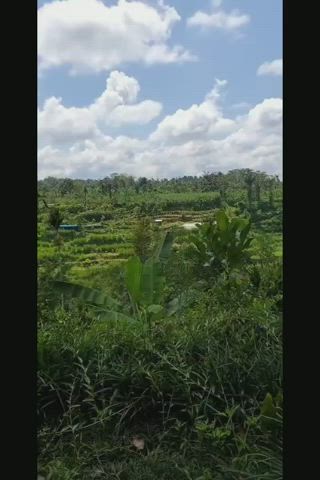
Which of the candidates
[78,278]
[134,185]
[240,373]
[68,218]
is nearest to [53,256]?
[78,278]

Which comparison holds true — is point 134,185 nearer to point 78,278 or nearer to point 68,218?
point 68,218

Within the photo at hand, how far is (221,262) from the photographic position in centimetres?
381

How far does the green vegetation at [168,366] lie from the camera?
6.25 feet

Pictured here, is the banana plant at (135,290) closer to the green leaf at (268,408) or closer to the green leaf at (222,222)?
the green leaf at (222,222)

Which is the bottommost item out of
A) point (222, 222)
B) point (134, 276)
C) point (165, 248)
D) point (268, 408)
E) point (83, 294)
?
point (268, 408)

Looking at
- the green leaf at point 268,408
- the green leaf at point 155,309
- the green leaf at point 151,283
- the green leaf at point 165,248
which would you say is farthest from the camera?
the green leaf at point 165,248

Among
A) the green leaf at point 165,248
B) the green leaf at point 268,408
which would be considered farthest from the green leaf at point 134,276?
the green leaf at point 268,408

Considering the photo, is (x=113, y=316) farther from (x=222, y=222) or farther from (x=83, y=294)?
(x=222, y=222)

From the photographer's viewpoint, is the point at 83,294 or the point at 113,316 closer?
the point at 113,316

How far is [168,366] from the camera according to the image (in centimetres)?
233

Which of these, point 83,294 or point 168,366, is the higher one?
point 83,294

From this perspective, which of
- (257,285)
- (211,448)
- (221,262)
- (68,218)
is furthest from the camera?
(68,218)

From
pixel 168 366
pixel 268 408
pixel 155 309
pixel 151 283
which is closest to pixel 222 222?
pixel 151 283
